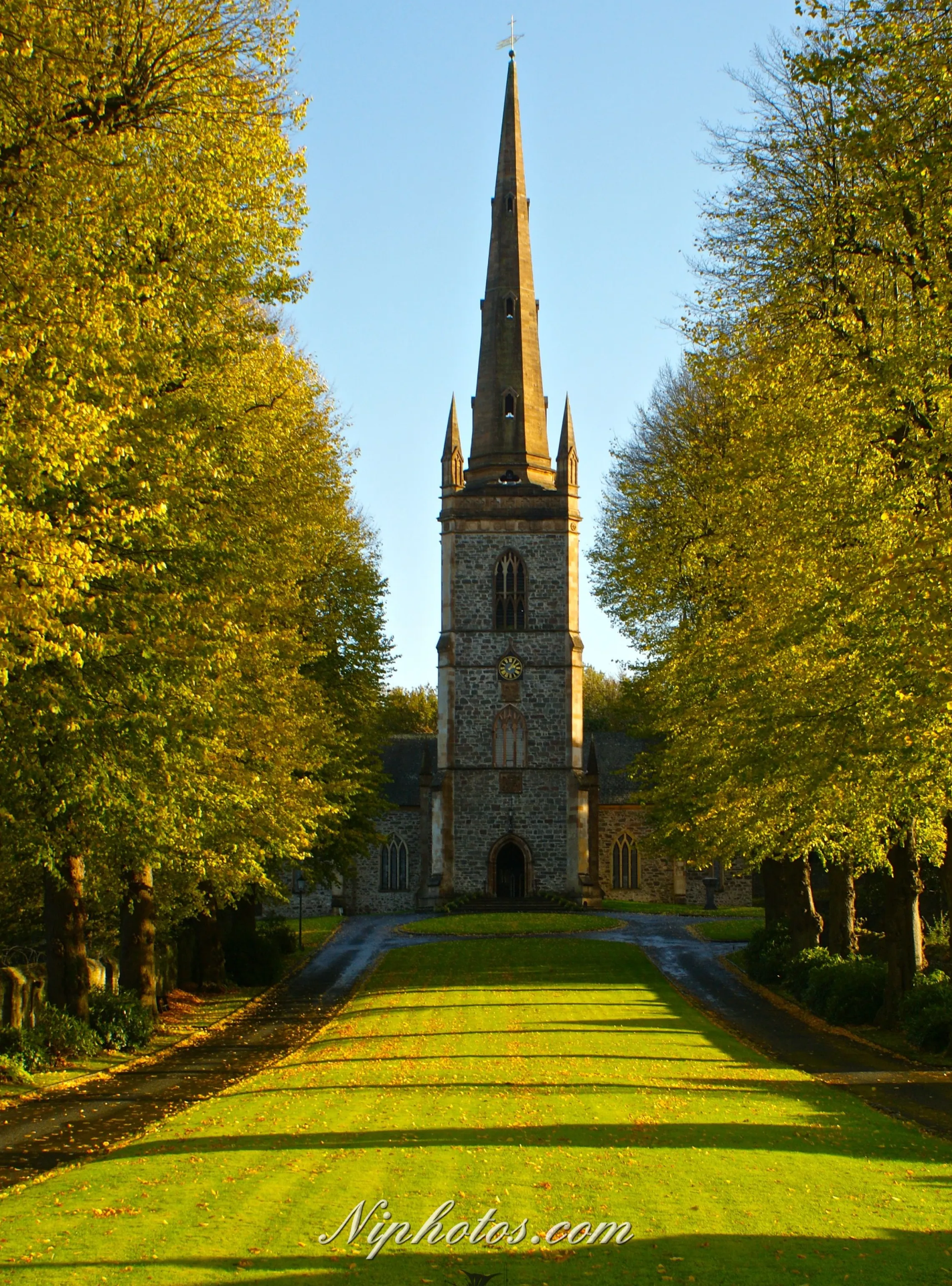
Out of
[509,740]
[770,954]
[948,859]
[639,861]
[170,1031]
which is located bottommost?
[170,1031]

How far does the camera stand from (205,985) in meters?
28.3

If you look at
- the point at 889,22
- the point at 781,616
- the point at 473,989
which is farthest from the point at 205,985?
the point at 889,22

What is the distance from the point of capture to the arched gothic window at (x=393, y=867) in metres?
61.0

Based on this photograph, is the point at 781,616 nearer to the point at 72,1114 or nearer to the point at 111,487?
the point at 111,487

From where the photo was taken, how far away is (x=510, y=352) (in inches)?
2258

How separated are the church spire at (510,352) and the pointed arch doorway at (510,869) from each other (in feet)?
51.7

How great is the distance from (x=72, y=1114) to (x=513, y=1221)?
7.61 m

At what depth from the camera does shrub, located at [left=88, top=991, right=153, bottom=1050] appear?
19297 millimetres

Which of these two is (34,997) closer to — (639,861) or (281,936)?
(281,936)

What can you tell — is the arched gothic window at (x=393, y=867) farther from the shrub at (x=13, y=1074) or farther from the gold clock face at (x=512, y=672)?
the shrub at (x=13, y=1074)

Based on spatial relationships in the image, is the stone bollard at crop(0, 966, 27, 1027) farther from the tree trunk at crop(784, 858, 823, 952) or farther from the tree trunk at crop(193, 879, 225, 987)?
the tree trunk at crop(784, 858, 823, 952)

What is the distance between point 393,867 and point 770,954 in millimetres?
35021

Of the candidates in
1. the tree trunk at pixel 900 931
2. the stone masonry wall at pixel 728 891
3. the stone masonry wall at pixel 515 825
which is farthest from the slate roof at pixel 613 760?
the tree trunk at pixel 900 931

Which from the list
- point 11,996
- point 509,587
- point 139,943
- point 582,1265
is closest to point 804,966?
point 139,943
